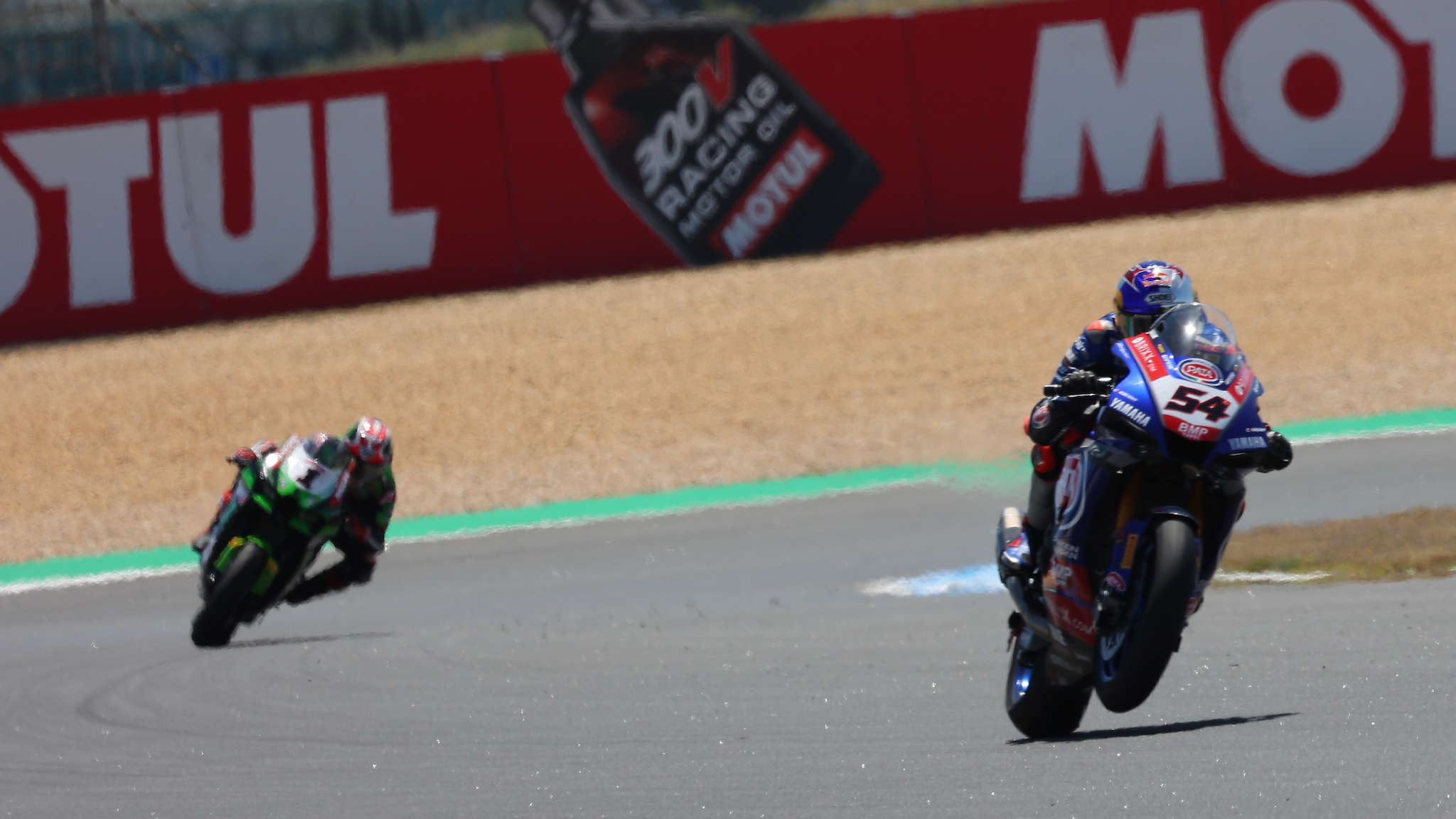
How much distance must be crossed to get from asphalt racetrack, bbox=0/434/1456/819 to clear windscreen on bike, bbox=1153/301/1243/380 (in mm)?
1186

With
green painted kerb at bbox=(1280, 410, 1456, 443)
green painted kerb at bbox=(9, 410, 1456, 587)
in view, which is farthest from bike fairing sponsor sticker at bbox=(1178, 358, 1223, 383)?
green painted kerb at bbox=(1280, 410, 1456, 443)

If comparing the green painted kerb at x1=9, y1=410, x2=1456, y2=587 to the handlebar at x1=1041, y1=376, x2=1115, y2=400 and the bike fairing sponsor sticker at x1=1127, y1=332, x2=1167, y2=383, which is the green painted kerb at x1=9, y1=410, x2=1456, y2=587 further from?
the bike fairing sponsor sticker at x1=1127, y1=332, x2=1167, y2=383

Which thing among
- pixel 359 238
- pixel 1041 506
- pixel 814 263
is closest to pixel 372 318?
pixel 359 238

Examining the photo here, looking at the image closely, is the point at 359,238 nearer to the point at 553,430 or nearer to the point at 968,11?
the point at 553,430

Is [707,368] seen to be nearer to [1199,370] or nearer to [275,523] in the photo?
[275,523]

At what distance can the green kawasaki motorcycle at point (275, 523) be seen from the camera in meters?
9.11

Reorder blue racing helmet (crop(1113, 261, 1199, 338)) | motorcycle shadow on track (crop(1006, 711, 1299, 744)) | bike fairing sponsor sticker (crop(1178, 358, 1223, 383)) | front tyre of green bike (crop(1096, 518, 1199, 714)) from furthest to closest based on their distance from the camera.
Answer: blue racing helmet (crop(1113, 261, 1199, 338)) → motorcycle shadow on track (crop(1006, 711, 1299, 744)) → bike fairing sponsor sticker (crop(1178, 358, 1223, 383)) → front tyre of green bike (crop(1096, 518, 1199, 714))

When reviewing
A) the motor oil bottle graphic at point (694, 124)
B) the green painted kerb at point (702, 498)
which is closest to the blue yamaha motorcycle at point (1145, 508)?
the green painted kerb at point (702, 498)

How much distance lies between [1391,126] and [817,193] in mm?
6174

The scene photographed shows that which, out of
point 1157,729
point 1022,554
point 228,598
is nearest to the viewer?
point 1157,729

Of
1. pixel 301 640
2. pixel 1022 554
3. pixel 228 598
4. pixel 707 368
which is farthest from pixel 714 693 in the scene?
pixel 707 368

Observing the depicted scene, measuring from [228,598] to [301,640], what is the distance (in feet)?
2.47

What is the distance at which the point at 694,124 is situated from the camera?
59.7 feet

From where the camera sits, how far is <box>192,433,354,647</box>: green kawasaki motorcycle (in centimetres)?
911
